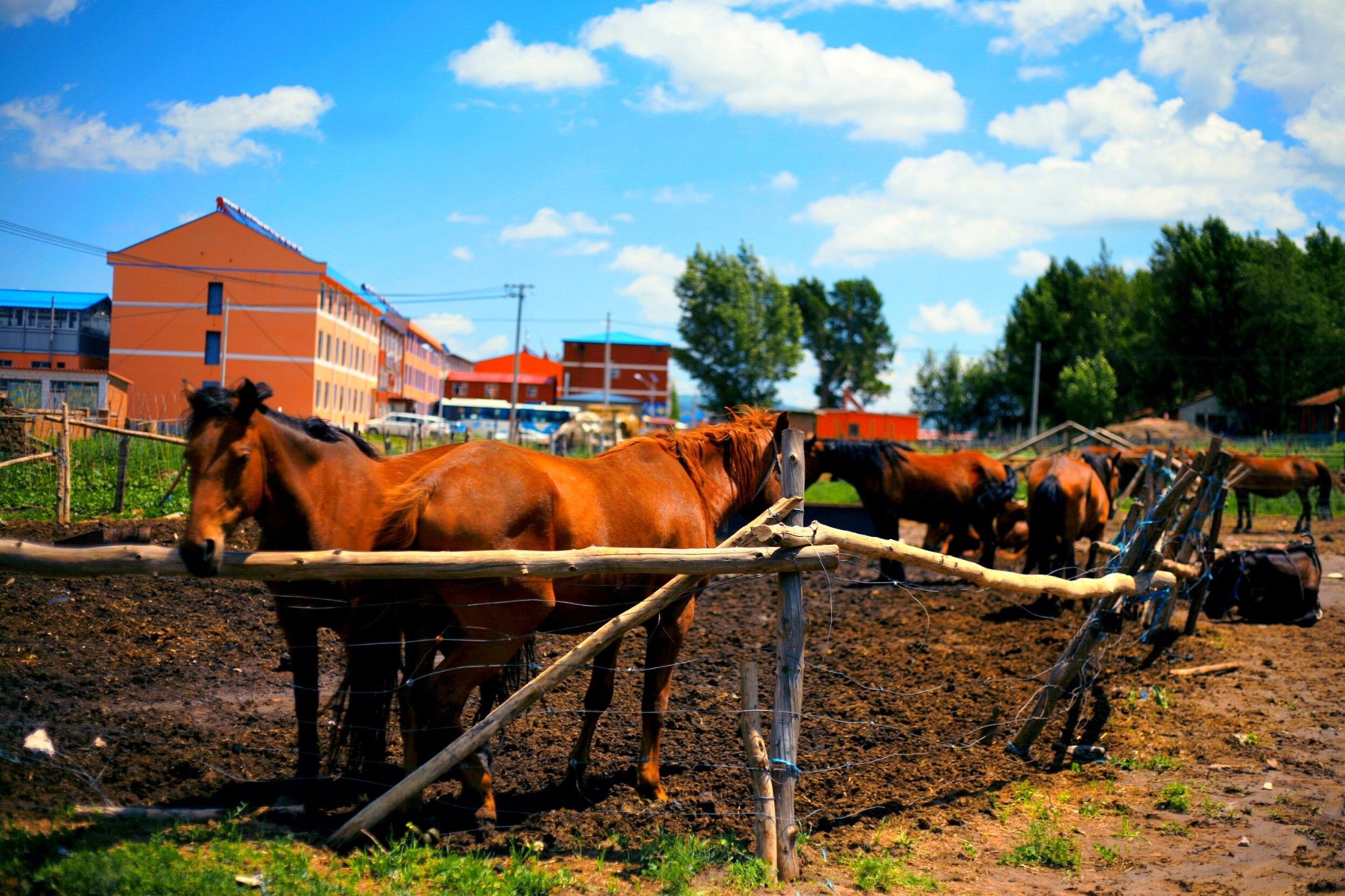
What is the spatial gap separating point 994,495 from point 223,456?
10.7m

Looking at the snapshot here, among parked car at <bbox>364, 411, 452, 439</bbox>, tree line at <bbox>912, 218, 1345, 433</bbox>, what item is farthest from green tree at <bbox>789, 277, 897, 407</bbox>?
parked car at <bbox>364, 411, 452, 439</bbox>

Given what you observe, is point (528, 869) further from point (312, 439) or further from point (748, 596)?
point (748, 596)

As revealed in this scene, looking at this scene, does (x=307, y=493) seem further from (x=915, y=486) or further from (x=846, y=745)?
(x=915, y=486)

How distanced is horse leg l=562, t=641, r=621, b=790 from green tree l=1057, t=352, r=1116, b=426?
5075cm

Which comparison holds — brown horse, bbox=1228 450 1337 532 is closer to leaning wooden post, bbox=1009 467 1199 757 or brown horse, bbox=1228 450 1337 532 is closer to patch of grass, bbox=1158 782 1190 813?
leaning wooden post, bbox=1009 467 1199 757

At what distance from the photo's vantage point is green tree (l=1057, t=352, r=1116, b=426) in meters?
51.1

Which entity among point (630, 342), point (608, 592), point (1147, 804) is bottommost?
point (1147, 804)

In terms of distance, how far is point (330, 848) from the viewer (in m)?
3.64

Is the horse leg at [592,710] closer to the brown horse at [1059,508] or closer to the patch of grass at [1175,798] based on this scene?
the patch of grass at [1175,798]

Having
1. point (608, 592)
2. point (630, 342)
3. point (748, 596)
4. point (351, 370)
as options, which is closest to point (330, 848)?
point (608, 592)

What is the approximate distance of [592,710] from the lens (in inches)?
185

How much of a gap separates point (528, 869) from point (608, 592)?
153 cm

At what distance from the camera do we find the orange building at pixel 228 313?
35.0 meters

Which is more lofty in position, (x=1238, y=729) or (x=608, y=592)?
(x=608, y=592)
